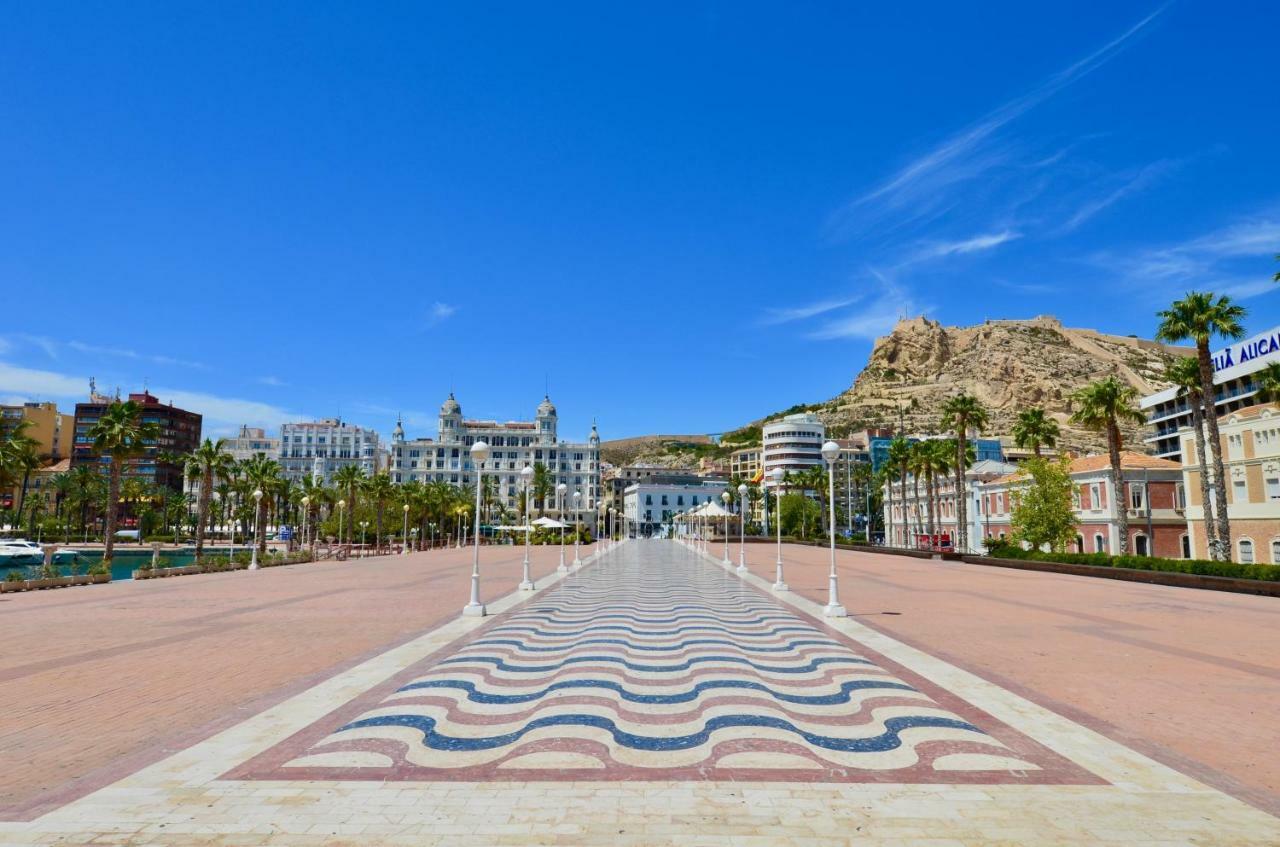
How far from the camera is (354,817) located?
5.29m

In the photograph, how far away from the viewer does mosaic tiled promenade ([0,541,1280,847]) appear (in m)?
5.12

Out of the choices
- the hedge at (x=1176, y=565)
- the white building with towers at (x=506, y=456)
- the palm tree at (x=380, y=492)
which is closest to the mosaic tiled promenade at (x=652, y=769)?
the hedge at (x=1176, y=565)

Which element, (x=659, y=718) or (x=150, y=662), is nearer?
(x=659, y=718)

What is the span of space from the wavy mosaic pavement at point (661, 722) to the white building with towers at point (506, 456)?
114 meters

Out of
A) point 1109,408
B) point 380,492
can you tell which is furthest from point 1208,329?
point 380,492

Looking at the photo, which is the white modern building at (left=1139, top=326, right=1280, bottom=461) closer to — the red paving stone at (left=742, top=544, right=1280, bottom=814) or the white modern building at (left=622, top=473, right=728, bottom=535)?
the red paving stone at (left=742, top=544, right=1280, bottom=814)

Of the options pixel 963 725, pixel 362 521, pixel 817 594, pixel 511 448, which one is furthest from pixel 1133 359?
pixel 963 725

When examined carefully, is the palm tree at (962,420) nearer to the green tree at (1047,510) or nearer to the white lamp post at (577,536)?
the green tree at (1047,510)

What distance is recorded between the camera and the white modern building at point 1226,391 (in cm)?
6305

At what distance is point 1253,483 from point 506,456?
10918 centimetres

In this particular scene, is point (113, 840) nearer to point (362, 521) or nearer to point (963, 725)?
point (963, 725)

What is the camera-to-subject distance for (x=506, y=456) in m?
133

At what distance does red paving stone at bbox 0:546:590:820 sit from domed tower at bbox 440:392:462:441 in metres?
111

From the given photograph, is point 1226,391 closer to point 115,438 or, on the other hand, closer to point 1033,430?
point 1033,430
